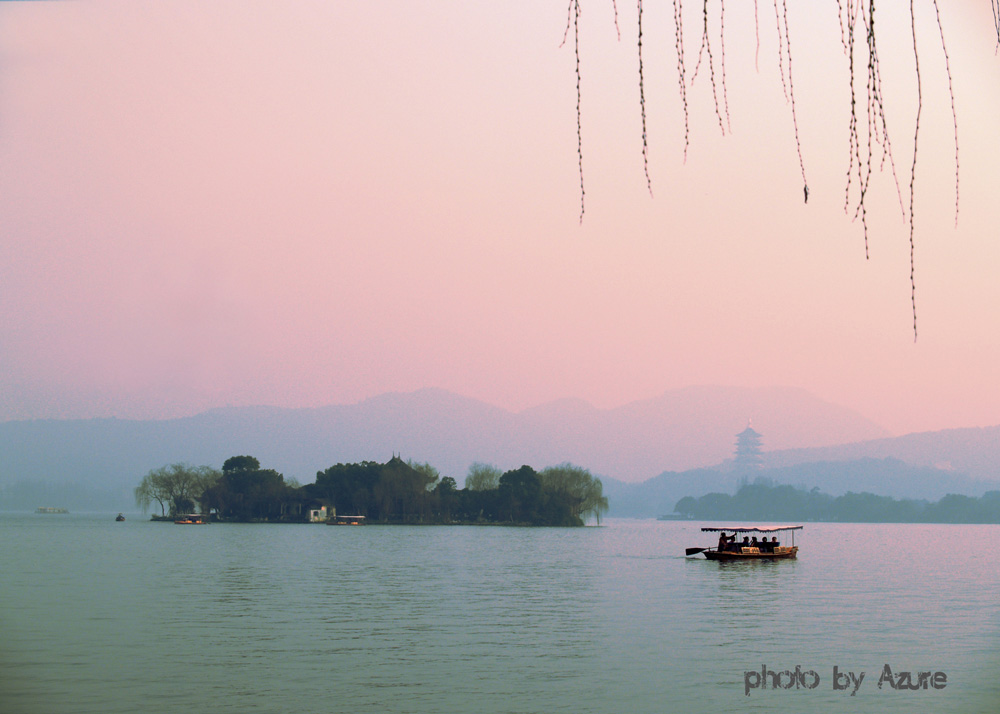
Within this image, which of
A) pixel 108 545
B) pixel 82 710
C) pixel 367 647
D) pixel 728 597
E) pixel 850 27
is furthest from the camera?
pixel 108 545

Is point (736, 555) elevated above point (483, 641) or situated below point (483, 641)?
above

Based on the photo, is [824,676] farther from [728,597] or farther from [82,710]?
[728,597]

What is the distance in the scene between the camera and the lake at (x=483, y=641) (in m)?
26.4

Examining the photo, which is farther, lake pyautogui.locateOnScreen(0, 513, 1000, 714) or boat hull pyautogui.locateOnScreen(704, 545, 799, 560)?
boat hull pyautogui.locateOnScreen(704, 545, 799, 560)

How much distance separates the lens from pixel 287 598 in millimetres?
52781

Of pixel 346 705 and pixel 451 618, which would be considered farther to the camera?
pixel 451 618

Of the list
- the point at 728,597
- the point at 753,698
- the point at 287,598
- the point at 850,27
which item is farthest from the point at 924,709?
the point at 287,598

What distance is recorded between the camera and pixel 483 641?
3697 cm

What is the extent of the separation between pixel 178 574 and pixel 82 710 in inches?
1969

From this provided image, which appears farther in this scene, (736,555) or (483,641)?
(736,555)

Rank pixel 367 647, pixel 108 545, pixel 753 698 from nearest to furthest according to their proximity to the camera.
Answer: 1. pixel 753 698
2. pixel 367 647
3. pixel 108 545

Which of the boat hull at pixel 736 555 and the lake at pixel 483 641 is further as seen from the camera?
the boat hull at pixel 736 555

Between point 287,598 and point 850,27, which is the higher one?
point 850,27

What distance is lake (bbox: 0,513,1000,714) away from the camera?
86.7 ft
